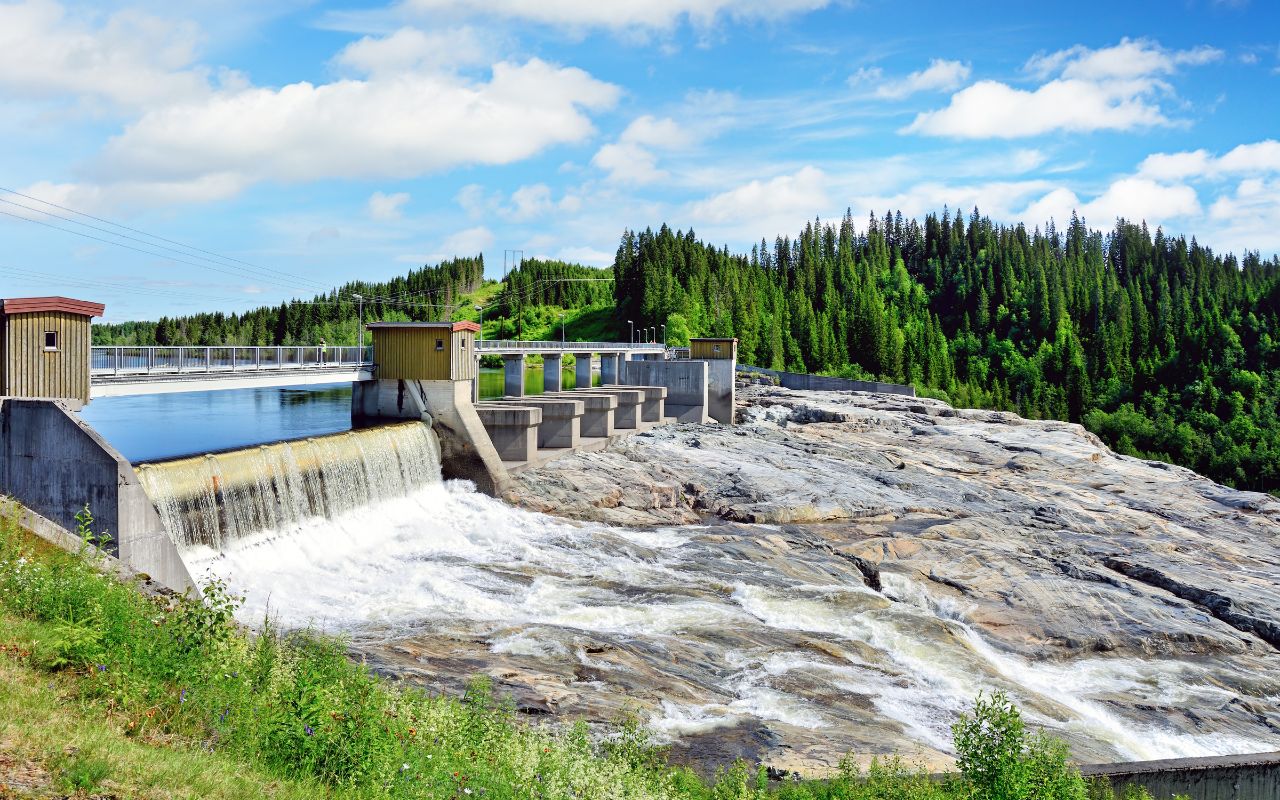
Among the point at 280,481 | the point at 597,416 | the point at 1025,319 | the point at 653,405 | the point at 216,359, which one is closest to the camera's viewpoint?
the point at 280,481

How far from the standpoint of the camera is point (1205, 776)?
15094 mm

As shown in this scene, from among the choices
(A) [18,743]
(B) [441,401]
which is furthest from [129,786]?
(B) [441,401]

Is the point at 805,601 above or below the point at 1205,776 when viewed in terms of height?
above

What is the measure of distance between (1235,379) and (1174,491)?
262 feet

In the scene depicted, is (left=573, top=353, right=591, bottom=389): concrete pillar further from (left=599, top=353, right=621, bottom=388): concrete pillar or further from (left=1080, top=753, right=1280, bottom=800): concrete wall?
(left=1080, top=753, right=1280, bottom=800): concrete wall

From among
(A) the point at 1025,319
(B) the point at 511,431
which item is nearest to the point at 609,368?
(B) the point at 511,431

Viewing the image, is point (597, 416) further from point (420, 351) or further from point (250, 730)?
point (250, 730)

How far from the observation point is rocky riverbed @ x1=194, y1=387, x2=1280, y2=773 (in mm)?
17766

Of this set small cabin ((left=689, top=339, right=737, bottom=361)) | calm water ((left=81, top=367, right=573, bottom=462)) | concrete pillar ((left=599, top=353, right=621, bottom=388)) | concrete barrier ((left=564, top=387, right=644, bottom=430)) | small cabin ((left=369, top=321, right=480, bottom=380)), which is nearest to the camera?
small cabin ((left=369, top=321, right=480, bottom=380))

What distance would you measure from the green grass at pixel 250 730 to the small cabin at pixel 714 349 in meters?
51.7

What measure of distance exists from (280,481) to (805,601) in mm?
15254

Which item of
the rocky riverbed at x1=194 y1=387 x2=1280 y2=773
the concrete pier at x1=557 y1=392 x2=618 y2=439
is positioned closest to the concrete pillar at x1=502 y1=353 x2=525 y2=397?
the concrete pier at x1=557 y1=392 x2=618 y2=439

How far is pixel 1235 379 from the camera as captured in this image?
112 m

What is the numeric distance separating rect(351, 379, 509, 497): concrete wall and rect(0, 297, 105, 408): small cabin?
1547 centimetres
